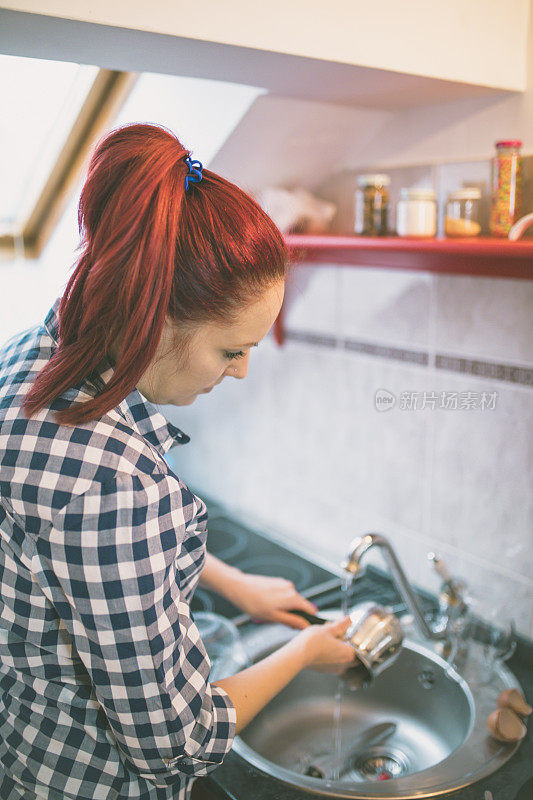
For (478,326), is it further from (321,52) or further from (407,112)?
(321,52)

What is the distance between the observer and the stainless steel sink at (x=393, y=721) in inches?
42.6

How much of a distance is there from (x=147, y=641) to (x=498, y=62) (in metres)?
1.02

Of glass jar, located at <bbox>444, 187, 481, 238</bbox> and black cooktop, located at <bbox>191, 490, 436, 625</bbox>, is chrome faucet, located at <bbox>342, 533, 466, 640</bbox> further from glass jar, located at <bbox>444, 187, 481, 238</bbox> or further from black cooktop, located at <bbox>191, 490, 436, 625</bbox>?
glass jar, located at <bbox>444, 187, 481, 238</bbox>

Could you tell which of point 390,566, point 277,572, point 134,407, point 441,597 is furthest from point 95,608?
point 277,572

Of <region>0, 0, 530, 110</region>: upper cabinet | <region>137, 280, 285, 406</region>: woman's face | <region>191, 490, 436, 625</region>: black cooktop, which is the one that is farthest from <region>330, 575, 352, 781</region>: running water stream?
<region>0, 0, 530, 110</region>: upper cabinet

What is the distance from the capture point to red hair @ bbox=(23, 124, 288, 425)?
2.38 ft

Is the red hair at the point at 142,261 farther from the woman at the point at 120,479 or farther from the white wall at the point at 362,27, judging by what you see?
the white wall at the point at 362,27

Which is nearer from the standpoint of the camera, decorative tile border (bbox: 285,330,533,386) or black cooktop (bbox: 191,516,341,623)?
decorative tile border (bbox: 285,330,533,386)

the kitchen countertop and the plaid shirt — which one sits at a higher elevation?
the plaid shirt

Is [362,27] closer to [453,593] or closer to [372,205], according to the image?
[372,205]

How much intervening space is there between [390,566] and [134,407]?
635 mm

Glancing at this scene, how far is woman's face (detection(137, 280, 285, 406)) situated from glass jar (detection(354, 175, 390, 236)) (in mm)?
547

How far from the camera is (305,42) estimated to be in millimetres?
979

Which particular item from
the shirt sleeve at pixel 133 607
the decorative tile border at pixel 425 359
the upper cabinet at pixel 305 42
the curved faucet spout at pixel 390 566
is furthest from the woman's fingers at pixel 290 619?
the upper cabinet at pixel 305 42
